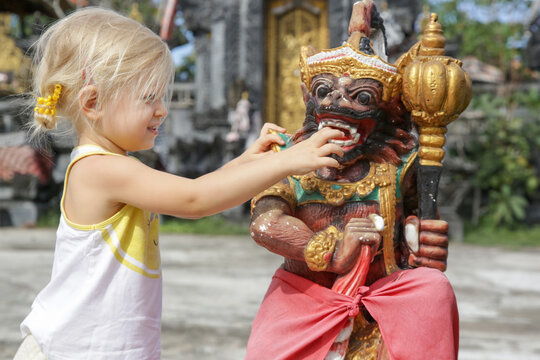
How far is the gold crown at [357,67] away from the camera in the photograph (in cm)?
160

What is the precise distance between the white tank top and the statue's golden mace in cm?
84

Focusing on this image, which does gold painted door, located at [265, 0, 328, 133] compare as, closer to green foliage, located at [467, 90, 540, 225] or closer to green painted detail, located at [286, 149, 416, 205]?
green foliage, located at [467, 90, 540, 225]

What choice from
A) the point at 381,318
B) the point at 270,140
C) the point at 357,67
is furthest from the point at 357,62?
the point at 381,318

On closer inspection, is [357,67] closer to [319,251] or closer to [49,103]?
[319,251]

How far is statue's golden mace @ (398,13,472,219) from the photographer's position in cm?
160

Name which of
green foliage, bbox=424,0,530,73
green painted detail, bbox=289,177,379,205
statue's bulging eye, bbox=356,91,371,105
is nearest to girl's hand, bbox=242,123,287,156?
green painted detail, bbox=289,177,379,205

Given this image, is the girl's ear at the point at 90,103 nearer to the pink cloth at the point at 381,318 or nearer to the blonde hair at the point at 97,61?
the blonde hair at the point at 97,61

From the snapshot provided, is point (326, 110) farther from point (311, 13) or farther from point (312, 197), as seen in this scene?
point (311, 13)

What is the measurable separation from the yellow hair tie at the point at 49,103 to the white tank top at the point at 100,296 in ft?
0.41

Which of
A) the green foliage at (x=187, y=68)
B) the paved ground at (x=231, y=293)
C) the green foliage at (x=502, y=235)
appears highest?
the green foliage at (x=187, y=68)

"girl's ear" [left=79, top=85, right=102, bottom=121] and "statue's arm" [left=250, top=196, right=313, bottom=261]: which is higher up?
"girl's ear" [left=79, top=85, right=102, bottom=121]

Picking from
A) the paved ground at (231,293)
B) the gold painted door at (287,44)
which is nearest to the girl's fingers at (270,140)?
the paved ground at (231,293)

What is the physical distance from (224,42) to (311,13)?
1.53 meters

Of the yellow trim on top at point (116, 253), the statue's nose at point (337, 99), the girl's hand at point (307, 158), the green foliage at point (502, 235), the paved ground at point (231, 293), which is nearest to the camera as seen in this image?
the girl's hand at point (307, 158)
